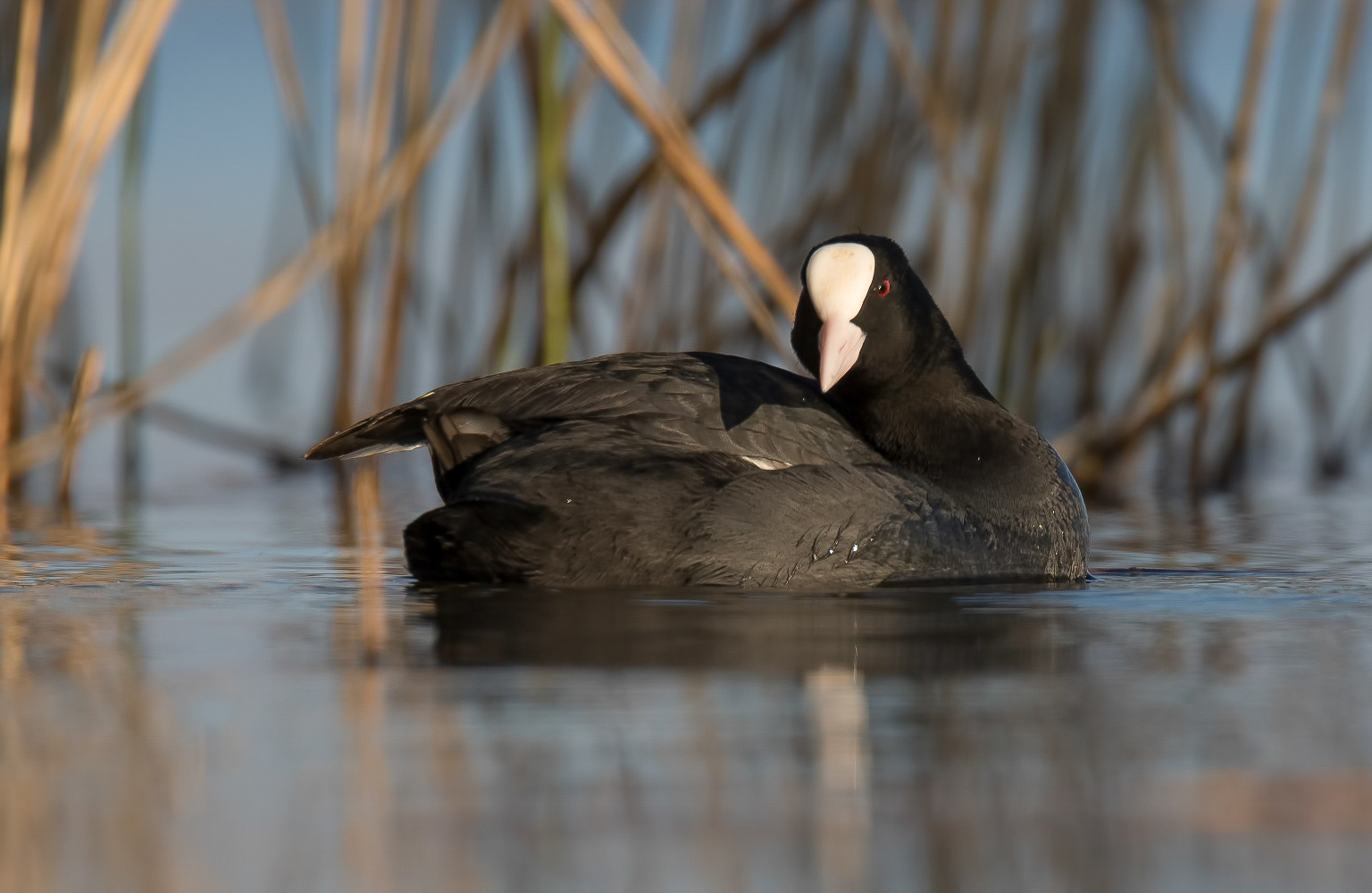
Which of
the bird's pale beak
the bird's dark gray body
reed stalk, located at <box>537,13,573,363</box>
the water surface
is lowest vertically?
the water surface

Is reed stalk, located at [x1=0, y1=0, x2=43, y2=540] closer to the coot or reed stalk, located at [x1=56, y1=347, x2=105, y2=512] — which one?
reed stalk, located at [x1=56, y1=347, x2=105, y2=512]

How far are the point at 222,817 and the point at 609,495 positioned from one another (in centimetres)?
183

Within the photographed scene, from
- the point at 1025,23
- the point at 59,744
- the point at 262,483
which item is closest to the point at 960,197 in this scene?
the point at 1025,23

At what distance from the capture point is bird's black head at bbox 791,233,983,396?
3898 mm

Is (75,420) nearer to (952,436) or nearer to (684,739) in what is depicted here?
(952,436)

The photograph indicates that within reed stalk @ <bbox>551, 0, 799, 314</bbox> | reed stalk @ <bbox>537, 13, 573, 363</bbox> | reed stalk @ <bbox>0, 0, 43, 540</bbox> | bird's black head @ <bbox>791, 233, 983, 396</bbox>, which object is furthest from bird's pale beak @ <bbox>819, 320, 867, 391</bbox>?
reed stalk @ <bbox>0, 0, 43, 540</bbox>

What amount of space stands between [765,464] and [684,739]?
5.33 ft

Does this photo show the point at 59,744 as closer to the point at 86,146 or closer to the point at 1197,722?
the point at 1197,722

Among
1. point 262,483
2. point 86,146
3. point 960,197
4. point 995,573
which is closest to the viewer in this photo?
point 995,573

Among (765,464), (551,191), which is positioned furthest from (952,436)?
(551,191)

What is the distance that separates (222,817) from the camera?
175 centimetres

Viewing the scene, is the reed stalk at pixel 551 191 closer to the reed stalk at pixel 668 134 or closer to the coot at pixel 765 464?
the reed stalk at pixel 668 134

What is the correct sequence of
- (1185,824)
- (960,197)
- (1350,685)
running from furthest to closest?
1. (960,197)
2. (1350,685)
3. (1185,824)

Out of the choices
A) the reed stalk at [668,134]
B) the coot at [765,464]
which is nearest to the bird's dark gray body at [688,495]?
the coot at [765,464]
